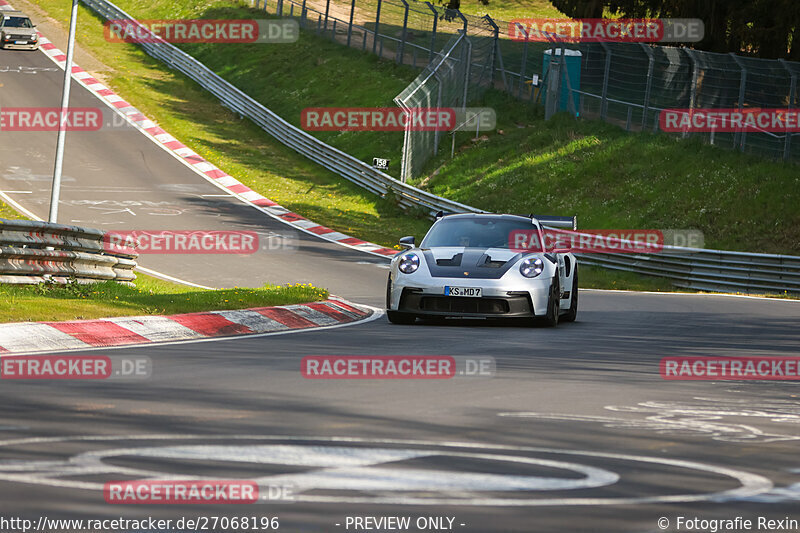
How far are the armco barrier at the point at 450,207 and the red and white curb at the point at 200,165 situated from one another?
3307mm

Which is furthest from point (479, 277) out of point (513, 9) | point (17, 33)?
point (513, 9)

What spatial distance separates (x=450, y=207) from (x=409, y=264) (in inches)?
689

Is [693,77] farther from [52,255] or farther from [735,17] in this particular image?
→ [52,255]

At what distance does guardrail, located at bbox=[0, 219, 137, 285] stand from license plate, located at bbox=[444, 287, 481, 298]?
5.26 m

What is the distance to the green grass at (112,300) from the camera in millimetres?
11648

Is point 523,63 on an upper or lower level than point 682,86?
upper

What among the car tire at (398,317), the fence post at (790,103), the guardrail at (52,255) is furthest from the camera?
the fence post at (790,103)

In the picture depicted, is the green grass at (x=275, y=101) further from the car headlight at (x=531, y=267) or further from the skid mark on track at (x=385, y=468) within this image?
the skid mark on track at (x=385, y=468)

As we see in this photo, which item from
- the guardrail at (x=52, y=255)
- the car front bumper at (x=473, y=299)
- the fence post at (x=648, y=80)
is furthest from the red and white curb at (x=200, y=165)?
the car front bumper at (x=473, y=299)

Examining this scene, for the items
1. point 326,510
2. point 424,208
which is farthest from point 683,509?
point 424,208

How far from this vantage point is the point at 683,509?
4.69 meters

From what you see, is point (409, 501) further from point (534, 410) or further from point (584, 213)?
point (584, 213)

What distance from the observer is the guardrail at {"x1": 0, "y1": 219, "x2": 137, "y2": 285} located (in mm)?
14516

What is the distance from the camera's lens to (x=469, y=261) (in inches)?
545
